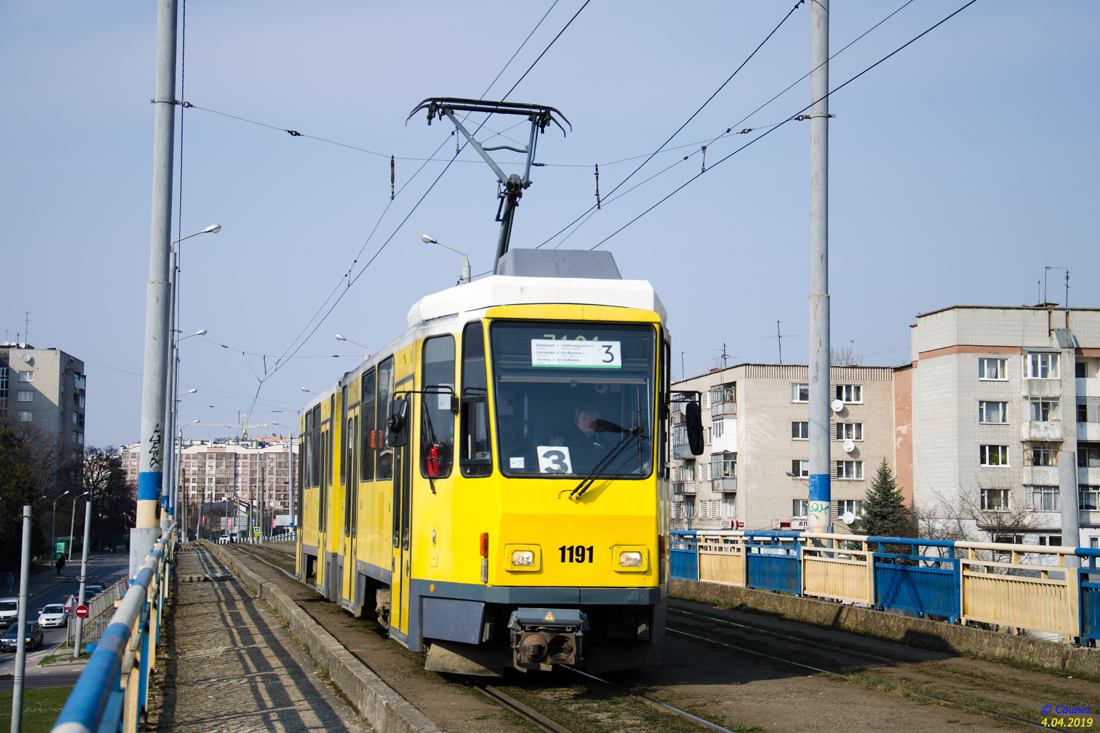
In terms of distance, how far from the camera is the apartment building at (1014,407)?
54.9 metres

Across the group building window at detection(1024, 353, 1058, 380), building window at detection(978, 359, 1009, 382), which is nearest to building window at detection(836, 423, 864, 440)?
building window at detection(978, 359, 1009, 382)

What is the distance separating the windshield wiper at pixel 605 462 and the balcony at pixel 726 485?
5647cm

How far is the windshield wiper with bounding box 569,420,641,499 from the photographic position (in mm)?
8359

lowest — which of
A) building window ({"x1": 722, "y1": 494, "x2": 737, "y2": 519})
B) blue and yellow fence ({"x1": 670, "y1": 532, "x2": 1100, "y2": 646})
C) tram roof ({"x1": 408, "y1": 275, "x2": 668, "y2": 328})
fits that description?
building window ({"x1": 722, "y1": 494, "x2": 737, "y2": 519})

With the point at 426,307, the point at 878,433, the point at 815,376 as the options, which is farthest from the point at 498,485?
the point at 878,433

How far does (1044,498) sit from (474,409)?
54435 mm

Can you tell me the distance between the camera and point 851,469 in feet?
207

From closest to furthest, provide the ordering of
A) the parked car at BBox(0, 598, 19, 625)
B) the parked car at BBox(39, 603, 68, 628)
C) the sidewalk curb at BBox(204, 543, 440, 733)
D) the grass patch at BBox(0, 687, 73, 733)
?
the sidewalk curb at BBox(204, 543, 440, 733)
the grass patch at BBox(0, 687, 73, 733)
the parked car at BBox(0, 598, 19, 625)
the parked car at BBox(39, 603, 68, 628)

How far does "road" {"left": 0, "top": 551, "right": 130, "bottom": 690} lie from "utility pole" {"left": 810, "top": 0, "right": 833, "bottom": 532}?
9923 millimetres

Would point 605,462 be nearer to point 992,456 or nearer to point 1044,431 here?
point 992,456

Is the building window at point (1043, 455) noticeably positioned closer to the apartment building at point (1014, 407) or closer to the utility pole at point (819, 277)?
the apartment building at point (1014, 407)

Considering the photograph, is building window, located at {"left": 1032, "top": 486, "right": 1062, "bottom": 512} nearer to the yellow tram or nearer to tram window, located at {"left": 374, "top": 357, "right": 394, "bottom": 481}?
tram window, located at {"left": 374, "top": 357, "right": 394, "bottom": 481}

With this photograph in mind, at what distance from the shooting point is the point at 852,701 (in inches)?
322

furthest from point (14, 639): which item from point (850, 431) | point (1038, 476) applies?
point (1038, 476)
